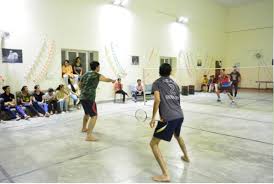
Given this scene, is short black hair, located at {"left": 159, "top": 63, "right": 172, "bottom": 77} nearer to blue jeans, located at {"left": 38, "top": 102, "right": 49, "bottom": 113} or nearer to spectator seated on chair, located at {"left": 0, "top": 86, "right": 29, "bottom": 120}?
spectator seated on chair, located at {"left": 0, "top": 86, "right": 29, "bottom": 120}

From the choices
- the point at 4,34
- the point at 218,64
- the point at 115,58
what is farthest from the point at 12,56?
the point at 218,64

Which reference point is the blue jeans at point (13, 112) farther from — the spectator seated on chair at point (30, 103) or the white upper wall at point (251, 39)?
the white upper wall at point (251, 39)

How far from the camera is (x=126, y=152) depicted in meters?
4.45

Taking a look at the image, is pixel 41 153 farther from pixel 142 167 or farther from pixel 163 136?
pixel 163 136

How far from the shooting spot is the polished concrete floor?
3.47 meters

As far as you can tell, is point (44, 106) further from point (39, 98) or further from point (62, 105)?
point (62, 105)

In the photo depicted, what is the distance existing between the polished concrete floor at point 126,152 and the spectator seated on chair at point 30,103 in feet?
1.93

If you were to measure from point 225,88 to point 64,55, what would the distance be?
23.3ft

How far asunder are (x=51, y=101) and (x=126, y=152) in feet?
15.6

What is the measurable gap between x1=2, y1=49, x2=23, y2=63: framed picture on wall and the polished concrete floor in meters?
2.35

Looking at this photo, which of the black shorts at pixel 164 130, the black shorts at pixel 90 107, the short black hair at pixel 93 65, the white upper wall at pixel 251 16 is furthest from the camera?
the white upper wall at pixel 251 16

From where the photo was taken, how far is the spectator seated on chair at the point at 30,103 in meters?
7.77

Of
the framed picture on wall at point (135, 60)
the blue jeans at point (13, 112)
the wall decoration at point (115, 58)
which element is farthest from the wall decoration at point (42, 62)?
the framed picture on wall at point (135, 60)

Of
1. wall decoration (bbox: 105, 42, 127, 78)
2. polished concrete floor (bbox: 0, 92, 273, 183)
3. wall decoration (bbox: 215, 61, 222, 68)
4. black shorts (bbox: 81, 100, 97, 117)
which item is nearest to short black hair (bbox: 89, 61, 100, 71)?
black shorts (bbox: 81, 100, 97, 117)
